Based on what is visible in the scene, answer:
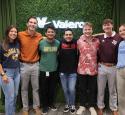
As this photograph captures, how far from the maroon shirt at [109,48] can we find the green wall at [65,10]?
113 cm

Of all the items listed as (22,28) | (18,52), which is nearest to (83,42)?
(18,52)

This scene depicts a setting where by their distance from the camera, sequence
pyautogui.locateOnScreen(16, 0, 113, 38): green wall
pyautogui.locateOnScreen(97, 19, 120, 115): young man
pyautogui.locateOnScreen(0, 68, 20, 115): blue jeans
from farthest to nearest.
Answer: pyautogui.locateOnScreen(16, 0, 113, 38): green wall, pyautogui.locateOnScreen(97, 19, 120, 115): young man, pyautogui.locateOnScreen(0, 68, 20, 115): blue jeans

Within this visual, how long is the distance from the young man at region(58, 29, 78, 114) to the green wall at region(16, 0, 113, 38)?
86 centimetres

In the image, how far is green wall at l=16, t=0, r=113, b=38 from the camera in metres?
6.44

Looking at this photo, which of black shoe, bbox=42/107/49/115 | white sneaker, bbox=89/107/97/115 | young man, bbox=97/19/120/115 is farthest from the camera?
black shoe, bbox=42/107/49/115

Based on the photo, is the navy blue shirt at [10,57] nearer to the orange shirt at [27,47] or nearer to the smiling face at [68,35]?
the orange shirt at [27,47]

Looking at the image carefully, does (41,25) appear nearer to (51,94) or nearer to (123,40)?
(51,94)

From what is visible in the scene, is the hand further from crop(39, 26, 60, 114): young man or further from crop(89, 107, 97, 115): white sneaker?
crop(89, 107, 97, 115): white sneaker

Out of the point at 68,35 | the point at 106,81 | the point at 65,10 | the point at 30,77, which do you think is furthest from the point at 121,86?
the point at 65,10

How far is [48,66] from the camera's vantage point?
18.7 feet

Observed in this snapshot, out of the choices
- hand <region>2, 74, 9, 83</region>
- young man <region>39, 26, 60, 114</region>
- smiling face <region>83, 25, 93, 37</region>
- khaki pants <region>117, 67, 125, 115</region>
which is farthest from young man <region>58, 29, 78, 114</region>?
hand <region>2, 74, 9, 83</region>

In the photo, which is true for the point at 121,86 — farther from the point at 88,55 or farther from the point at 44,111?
the point at 44,111

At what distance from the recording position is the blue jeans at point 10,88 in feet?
16.4

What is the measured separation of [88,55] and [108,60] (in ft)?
1.22
